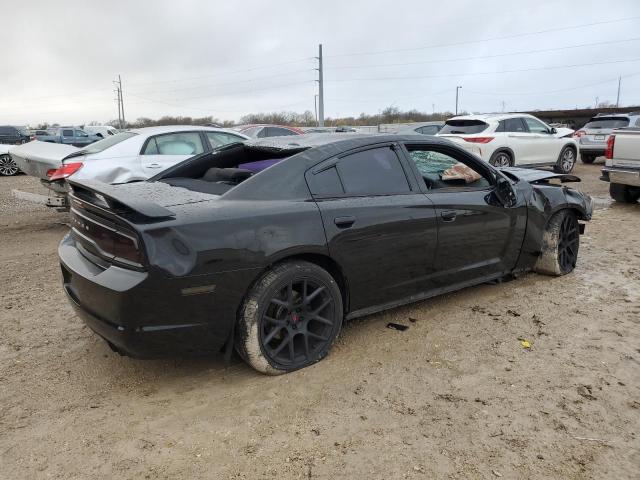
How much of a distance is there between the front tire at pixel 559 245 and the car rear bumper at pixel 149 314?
3.36 meters

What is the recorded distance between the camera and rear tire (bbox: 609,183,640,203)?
9.41m

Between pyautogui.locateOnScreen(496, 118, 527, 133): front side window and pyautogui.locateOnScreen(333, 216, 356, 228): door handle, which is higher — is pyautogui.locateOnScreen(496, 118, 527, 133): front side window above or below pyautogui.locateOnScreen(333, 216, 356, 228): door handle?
above

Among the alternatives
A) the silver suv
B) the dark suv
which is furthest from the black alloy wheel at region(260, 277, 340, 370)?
the dark suv

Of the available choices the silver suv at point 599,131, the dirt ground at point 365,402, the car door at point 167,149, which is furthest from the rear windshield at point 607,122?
the dirt ground at point 365,402

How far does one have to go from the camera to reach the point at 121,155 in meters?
7.12

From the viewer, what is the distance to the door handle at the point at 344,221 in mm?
3303

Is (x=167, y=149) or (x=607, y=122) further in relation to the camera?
(x=607, y=122)

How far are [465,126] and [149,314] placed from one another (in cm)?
1132

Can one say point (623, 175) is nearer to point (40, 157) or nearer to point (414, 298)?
point (414, 298)

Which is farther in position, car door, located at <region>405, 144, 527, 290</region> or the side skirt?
A: car door, located at <region>405, 144, 527, 290</region>

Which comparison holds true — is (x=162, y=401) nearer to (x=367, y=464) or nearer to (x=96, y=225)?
(x=96, y=225)

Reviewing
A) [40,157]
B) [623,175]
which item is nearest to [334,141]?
[40,157]

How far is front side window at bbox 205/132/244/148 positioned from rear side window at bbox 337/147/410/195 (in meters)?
4.41

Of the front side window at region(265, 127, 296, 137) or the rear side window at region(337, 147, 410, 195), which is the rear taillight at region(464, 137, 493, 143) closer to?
the front side window at region(265, 127, 296, 137)
